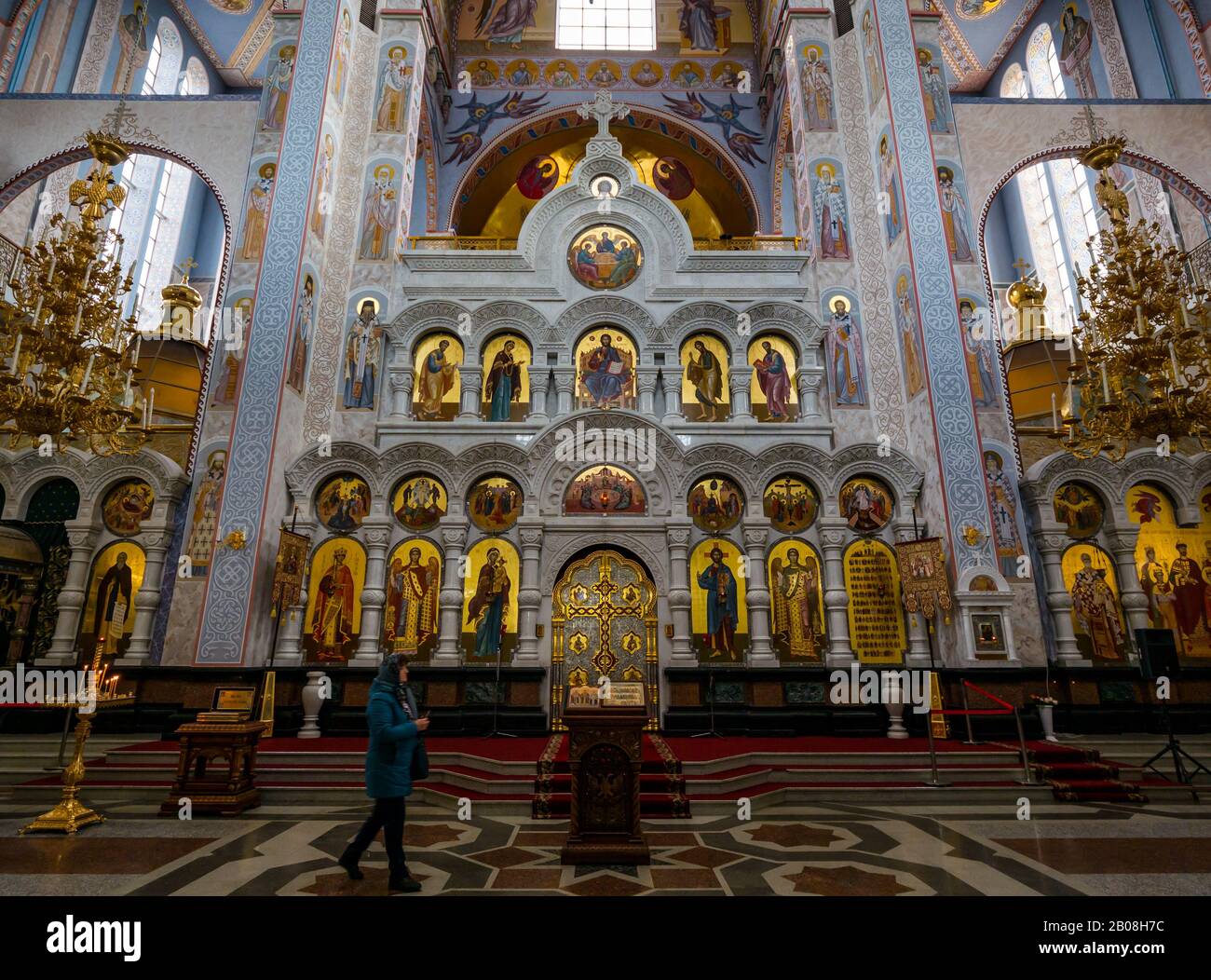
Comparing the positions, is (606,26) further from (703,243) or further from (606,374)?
(606,374)

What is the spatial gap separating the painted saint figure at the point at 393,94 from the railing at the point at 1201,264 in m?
15.5

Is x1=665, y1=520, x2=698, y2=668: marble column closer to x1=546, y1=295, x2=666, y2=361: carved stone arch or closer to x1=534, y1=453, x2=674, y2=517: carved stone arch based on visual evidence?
x1=534, y1=453, x2=674, y2=517: carved stone arch

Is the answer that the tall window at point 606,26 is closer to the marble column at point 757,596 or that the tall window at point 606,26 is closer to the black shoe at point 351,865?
the marble column at point 757,596

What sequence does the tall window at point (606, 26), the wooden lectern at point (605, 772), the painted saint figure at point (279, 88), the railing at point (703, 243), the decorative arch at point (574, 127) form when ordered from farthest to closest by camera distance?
the tall window at point (606, 26) < the decorative arch at point (574, 127) < the railing at point (703, 243) < the painted saint figure at point (279, 88) < the wooden lectern at point (605, 772)

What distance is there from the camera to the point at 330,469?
10969 mm

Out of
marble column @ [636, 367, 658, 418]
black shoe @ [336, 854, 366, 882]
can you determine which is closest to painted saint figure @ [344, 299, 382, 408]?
marble column @ [636, 367, 658, 418]

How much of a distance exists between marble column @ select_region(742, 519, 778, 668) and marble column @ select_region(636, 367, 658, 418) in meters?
2.78

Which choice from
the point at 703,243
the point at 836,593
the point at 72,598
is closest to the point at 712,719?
the point at 836,593

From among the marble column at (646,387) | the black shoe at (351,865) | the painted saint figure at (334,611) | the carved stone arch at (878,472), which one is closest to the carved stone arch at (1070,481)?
the carved stone arch at (878,472)

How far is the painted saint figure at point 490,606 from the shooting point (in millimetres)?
10430
